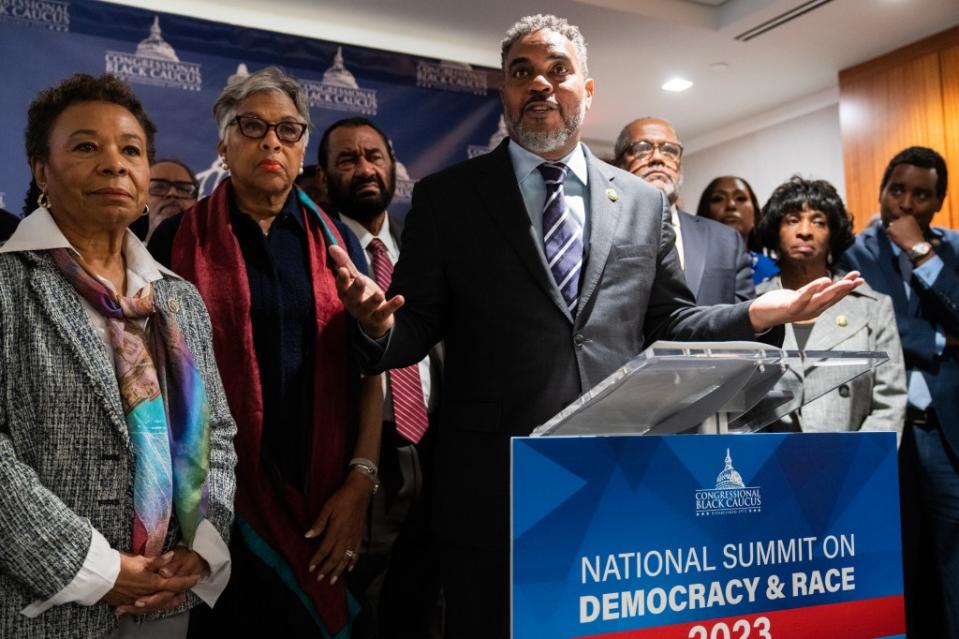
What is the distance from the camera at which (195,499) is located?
5.43 feet

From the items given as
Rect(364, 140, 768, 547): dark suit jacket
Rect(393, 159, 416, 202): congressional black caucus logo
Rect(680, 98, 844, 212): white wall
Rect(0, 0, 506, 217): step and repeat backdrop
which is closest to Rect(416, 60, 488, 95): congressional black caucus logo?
Rect(0, 0, 506, 217): step and repeat backdrop

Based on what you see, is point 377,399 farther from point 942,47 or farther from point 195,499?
point 942,47

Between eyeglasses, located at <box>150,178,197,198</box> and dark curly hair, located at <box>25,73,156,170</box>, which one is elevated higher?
eyeglasses, located at <box>150,178,197,198</box>

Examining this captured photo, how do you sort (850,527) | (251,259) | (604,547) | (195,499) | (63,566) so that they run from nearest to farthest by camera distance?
1. (604,547)
2. (850,527)
3. (63,566)
4. (195,499)
5. (251,259)

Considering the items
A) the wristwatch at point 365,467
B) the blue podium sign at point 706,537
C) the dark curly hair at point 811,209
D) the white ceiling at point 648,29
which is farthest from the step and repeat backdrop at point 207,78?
the blue podium sign at point 706,537

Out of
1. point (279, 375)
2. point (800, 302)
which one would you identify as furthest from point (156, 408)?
point (800, 302)

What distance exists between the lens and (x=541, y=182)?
1.98 meters

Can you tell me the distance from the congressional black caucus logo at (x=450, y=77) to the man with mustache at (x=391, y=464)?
2.14m

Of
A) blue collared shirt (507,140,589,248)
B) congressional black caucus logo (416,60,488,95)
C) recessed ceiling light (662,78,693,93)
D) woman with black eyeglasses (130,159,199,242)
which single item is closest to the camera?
blue collared shirt (507,140,589,248)

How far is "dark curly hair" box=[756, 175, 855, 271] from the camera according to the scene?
3098 millimetres

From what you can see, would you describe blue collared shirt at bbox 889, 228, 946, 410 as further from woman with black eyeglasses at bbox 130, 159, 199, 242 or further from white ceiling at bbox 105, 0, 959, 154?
woman with black eyeglasses at bbox 130, 159, 199, 242

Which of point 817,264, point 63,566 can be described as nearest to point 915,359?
point 817,264

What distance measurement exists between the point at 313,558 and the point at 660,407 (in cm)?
98

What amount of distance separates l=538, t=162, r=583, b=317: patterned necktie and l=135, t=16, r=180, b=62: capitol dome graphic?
10.1 feet
